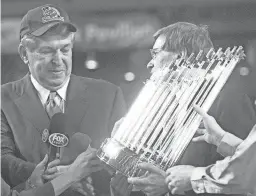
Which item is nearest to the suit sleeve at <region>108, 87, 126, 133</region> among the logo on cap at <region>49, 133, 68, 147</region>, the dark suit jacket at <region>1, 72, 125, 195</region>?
the dark suit jacket at <region>1, 72, 125, 195</region>

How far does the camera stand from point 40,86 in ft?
10.0

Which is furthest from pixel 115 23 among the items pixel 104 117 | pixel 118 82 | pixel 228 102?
pixel 228 102

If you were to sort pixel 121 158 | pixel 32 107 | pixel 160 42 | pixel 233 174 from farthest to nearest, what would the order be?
pixel 32 107, pixel 160 42, pixel 121 158, pixel 233 174

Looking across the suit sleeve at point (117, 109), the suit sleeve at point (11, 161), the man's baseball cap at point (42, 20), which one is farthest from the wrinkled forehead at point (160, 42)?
the suit sleeve at point (11, 161)

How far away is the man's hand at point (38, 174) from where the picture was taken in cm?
300

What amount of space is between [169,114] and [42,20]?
0.92 meters

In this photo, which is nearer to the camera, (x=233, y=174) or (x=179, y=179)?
(x=233, y=174)

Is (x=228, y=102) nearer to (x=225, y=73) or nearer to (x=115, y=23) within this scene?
(x=225, y=73)

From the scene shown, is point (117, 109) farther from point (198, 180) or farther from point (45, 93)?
point (198, 180)

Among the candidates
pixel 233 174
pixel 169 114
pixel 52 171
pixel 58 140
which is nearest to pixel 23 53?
pixel 58 140

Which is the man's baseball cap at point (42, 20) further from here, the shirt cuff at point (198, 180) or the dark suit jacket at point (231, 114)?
the shirt cuff at point (198, 180)

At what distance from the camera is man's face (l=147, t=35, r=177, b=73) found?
2899mm

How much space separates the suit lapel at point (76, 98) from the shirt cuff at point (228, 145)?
0.85m

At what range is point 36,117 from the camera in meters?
3.02
